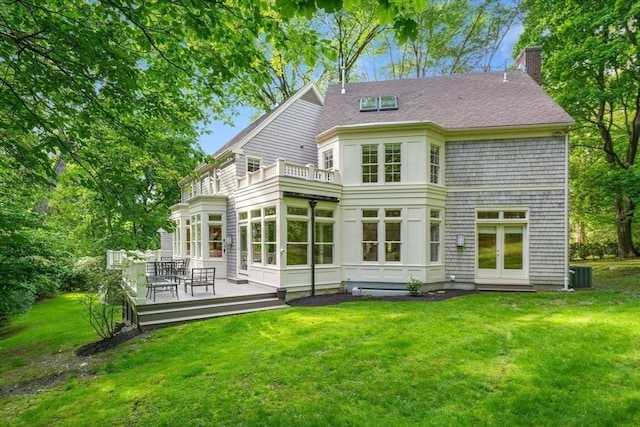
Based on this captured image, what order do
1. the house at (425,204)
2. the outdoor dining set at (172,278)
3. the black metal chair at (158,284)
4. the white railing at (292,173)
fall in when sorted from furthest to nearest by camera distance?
the house at (425,204) → the white railing at (292,173) → the outdoor dining set at (172,278) → the black metal chair at (158,284)

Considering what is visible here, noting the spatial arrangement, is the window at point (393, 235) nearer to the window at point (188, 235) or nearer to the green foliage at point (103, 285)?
the green foliage at point (103, 285)

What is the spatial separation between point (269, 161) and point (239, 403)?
451 inches

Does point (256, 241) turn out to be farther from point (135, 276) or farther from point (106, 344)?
point (106, 344)

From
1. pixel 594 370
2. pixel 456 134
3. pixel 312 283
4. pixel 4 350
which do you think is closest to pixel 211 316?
pixel 312 283

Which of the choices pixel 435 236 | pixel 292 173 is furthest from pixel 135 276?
pixel 435 236

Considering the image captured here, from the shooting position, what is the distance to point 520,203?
12055mm

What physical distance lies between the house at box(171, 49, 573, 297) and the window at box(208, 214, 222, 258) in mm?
2084

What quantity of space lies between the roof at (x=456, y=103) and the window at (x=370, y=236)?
3384mm

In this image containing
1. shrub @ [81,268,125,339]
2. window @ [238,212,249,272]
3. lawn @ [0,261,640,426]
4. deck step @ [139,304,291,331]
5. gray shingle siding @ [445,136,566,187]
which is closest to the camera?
lawn @ [0,261,640,426]

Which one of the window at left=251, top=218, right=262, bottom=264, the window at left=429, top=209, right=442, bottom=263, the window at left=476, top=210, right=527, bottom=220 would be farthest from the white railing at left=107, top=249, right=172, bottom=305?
the window at left=476, top=210, right=527, bottom=220

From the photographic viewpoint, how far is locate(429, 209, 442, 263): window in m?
12.4

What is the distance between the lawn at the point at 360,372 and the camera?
13.5ft

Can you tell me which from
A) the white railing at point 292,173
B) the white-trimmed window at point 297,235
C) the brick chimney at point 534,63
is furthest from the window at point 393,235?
the brick chimney at point 534,63

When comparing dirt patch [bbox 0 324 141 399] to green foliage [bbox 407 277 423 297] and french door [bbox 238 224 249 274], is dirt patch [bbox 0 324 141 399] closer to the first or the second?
french door [bbox 238 224 249 274]
